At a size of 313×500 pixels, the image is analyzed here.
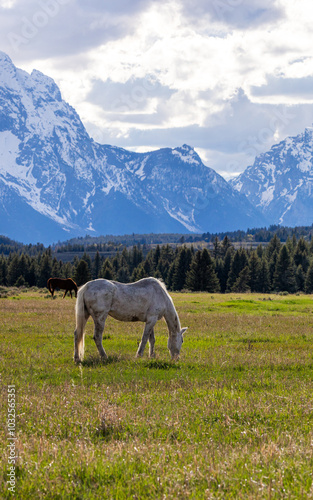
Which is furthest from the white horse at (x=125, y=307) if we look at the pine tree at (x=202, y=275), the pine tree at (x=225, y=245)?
the pine tree at (x=225, y=245)

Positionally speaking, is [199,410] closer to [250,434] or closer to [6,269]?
[250,434]

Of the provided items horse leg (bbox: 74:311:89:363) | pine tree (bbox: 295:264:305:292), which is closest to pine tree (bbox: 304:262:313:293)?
pine tree (bbox: 295:264:305:292)

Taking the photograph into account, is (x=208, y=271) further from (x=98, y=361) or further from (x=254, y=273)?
(x=98, y=361)

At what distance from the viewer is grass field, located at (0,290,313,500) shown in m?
5.31

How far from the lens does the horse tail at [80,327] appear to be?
14547mm

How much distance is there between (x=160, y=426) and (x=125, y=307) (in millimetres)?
8238

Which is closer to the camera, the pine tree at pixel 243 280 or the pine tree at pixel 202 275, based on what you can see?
the pine tree at pixel 202 275

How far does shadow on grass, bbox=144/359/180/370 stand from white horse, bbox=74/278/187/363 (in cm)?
155

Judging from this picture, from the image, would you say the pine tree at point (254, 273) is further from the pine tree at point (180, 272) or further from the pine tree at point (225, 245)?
the pine tree at point (225, 245)

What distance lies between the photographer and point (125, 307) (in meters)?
15.6

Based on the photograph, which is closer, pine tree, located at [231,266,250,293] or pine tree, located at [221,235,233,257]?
pine tree, located at [231,266,250,293]

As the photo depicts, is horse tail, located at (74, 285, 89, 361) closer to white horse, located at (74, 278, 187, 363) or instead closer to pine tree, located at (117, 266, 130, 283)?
white horse, located at (74, 278, 187, 363)

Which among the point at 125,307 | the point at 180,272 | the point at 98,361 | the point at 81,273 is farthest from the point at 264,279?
the point at 98,361

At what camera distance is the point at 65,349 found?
1672 cm
